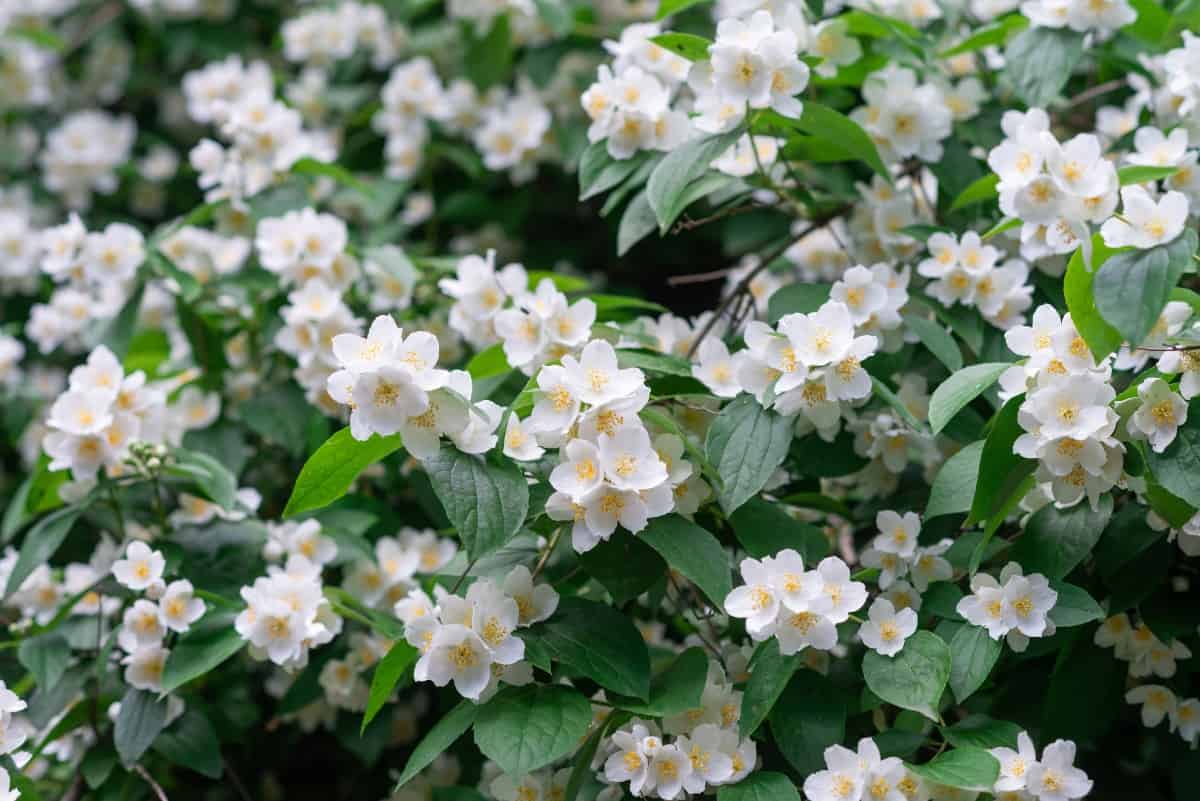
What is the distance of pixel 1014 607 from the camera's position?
164 centimetres

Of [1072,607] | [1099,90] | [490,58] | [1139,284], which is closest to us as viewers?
[1139,284]

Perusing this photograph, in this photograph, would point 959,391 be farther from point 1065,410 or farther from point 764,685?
point 764,685

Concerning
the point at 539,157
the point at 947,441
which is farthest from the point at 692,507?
the point at 539,157

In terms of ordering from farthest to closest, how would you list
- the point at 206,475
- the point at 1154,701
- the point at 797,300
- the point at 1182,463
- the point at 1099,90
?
the point at 1099,90 → the point at 206,475 → the point at 797,300 → the point at 1154,701 → the point at 1182,463

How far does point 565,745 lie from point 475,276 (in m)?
0.87

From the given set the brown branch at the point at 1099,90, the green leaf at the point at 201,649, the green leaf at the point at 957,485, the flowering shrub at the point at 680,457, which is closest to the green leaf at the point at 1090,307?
the flowering shrub at the point at 680,457

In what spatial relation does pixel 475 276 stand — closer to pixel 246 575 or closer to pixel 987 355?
pixel 246 575

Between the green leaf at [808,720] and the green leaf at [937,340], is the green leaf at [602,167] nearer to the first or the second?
the green leaf at [937,340]

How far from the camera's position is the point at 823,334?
5.55 ft

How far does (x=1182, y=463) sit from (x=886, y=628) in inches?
15.9

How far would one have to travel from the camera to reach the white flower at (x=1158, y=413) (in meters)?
1.54

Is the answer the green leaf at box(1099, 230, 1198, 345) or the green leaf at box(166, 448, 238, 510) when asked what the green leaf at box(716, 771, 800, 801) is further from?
the green leaf at box(166, 448, 238, 510)

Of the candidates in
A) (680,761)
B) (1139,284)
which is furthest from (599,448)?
(1139,284)

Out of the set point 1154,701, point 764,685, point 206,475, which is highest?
point 764,685
